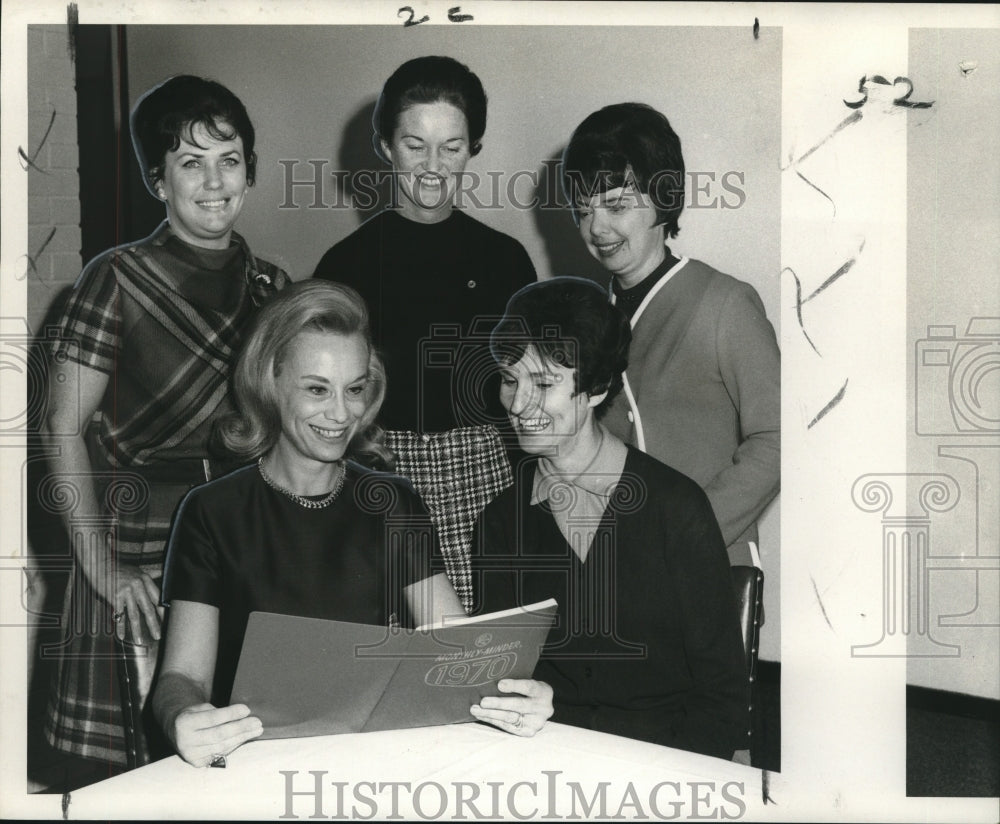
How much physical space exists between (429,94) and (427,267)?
1.37 ft

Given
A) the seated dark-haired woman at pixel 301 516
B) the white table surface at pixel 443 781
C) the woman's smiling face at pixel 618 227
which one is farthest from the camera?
the woman's smiling face at pixel 618 227

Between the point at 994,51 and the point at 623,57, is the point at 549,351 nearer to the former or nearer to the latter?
the point at 623,57

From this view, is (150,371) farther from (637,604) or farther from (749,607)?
(749,607)

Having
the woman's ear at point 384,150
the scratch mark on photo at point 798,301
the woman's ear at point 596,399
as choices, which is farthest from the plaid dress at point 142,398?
the scratch mark on photo at point 798,301

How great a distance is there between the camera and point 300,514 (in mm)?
2471

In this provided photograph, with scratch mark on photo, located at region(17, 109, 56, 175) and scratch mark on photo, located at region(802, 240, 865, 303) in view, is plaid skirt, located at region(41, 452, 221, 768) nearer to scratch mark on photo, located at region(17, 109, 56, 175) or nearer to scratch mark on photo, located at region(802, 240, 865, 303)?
scratch mark on photo, located at region(17, 109, 56, 175)

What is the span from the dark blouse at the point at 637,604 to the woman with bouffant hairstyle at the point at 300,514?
0.21 m

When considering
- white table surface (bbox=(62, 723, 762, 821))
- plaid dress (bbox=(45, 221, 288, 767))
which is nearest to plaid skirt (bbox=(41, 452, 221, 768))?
plaid dress (bbox=(45, 221, 288, 767))

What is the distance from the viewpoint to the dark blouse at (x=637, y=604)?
2494mm

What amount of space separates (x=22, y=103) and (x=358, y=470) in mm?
1276

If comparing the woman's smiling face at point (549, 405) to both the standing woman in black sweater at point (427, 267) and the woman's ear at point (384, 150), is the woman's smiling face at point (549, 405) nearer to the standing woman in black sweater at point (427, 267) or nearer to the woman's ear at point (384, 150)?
the standing woman in black sweater at point (427, 267)

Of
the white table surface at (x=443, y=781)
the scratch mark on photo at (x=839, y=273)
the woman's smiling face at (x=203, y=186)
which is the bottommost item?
the white table surface at (x=443, y=781)

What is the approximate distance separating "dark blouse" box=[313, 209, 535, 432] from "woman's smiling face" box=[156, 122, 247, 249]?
0.26m

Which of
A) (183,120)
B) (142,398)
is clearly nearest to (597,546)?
(142,398)
